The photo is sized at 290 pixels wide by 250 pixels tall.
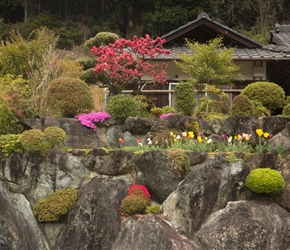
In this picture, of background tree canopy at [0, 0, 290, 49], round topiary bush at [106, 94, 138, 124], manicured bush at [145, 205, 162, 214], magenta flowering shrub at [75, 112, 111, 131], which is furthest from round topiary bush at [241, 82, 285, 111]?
background tree canopy at [0, 0, 290, 49]

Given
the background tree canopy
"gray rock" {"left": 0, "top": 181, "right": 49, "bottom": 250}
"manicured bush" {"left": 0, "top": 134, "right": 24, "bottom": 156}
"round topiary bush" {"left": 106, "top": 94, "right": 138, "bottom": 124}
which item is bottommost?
"gray rock" {"left": 0, "top": 181, "right": 49, "bottom": 250}

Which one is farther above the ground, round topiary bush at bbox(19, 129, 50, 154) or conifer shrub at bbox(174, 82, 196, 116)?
conifer shrub at bbox(174, 82, 196, 116)

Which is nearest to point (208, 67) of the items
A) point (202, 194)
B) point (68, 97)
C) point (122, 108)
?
point (122, 108)

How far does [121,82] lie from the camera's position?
44.1 ft

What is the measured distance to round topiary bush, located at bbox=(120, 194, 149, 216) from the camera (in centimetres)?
862

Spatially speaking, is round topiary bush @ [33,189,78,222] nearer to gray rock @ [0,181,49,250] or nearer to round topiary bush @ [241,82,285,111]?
→ gray rock @ [0,181,49,250]

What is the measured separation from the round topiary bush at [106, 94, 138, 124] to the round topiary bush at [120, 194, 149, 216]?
11.1ft

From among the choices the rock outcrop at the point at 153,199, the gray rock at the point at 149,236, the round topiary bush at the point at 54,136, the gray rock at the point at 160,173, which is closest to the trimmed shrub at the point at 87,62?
the round topiary bush at the point at 54,136

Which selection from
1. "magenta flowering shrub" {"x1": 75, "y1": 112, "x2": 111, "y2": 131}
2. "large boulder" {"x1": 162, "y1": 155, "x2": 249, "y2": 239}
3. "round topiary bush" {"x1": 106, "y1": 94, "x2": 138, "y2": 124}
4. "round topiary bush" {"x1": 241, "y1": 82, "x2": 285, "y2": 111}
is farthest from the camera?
"round topiary bush" {"x1": 241, "y1": 82, "x2": 285, "y2": 111}

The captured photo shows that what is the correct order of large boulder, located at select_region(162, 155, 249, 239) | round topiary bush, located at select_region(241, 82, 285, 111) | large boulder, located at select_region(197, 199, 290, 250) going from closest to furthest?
large boulder, located at select_region(197, 199, 290, 250) < large boulder, located at select_region(162, 155, 249, 239) < round topiary bush, located at select_region(241, 82, 285, 111)

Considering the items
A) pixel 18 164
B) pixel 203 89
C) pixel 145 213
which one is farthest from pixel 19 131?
pixel 203 89

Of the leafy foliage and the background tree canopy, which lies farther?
the background tree canopy

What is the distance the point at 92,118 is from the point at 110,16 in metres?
22.9

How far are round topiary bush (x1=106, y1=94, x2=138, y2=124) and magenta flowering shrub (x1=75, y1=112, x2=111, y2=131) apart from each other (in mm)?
200
